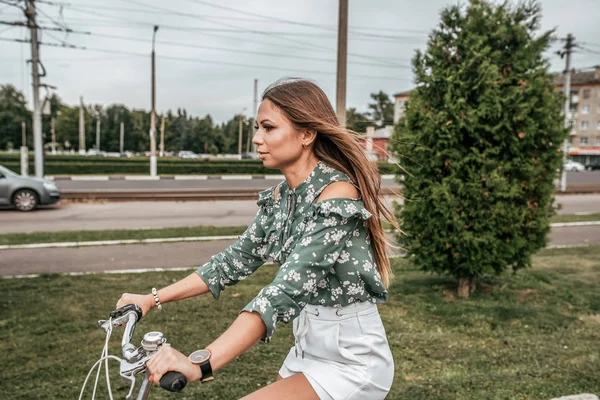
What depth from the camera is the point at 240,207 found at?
58.1ft

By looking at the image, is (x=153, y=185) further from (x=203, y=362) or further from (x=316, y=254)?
(x=203, y=362)

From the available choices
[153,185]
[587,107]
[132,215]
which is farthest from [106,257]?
[587,107]

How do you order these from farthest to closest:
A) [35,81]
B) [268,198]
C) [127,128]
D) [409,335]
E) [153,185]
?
[127,128]
[153,185]
[35,81]
[409,335]
[268,198]

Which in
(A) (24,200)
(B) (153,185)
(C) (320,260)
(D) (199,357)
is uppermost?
(C) (320,260)

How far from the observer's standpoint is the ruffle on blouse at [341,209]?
1723mm

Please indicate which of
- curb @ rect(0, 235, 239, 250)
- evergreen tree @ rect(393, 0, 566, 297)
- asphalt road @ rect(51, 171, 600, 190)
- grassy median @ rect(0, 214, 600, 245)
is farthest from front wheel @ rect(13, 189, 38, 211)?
evergreen tree @ rect(393, 0, 566, 297)

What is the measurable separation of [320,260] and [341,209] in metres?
0.19

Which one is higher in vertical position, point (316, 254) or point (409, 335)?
point (316, 254)

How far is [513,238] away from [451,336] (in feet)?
4.76

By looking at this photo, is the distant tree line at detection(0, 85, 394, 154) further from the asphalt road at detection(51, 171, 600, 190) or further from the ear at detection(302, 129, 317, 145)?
the ear at detection(302, 129, 317, 145)

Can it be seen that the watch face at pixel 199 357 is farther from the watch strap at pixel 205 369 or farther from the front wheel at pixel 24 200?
the front wheel at pixel 24 200

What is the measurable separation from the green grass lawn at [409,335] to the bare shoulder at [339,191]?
91.6 inches

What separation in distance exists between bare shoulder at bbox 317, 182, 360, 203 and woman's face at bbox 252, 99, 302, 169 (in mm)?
194

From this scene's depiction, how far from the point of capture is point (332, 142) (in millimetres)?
1983
